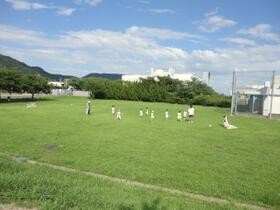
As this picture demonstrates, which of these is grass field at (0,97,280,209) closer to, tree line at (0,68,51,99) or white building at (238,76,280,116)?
white building at (238,76,280,116)

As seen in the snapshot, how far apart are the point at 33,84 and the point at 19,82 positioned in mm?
3393

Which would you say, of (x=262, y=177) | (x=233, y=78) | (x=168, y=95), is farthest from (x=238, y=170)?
(x=168, y=95)

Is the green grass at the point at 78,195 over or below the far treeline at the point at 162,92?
below

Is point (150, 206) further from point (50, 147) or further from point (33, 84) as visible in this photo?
point (33, 84)

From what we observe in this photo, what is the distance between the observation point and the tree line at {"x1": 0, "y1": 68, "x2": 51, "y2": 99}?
5045 cm

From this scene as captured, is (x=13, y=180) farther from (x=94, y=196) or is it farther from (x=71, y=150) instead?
(x=71, y=150)

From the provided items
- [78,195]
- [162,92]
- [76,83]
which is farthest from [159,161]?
[76,83]

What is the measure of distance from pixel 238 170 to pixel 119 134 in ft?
27.7

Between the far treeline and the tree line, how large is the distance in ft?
63.0

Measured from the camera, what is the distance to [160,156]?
1220cm

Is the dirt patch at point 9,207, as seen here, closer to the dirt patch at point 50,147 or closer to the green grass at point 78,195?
the green grass at point 78,195

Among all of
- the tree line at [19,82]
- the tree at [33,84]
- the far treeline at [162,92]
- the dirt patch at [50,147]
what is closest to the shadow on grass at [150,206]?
the dirt patch at [50,147]

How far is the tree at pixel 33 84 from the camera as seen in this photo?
5478 centimetres

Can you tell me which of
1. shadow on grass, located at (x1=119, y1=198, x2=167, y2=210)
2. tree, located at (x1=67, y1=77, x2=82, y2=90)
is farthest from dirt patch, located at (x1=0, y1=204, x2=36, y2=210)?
tree, located at (x1=67, y1=77, x2=82, y2=90)
